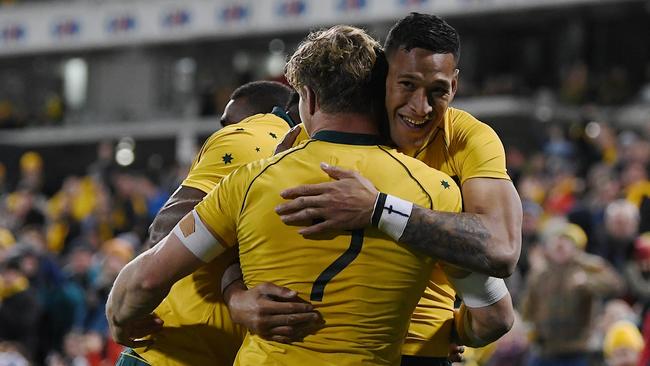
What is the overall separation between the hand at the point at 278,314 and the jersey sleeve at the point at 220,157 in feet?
2.00

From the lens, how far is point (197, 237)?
4.29 m

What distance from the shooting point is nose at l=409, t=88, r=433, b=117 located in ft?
14.3

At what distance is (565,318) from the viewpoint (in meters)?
9.90

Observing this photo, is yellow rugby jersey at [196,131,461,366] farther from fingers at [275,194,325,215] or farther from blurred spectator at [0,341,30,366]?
blurred spectator at [0,341,30,366]

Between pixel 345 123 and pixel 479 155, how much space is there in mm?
491

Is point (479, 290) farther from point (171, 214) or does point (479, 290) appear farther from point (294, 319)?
point (171, 214)

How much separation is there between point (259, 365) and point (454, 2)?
19962mm

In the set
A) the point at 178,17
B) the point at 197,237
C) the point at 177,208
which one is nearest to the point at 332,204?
the point at 197,237

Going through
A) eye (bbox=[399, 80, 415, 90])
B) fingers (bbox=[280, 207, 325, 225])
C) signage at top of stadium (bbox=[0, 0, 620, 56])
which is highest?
eye (bbox=[399, 80, 415, 90])

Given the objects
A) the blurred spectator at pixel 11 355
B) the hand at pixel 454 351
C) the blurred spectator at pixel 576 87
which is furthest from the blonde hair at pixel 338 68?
the blurred spectator at pixel 576 87

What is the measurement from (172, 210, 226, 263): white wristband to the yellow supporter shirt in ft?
1.61

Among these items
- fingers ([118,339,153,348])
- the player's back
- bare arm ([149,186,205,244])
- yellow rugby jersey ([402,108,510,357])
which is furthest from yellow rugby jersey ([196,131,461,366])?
fingers ([118,339,153,348])

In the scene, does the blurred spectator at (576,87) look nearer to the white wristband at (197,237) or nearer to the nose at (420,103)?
the nose at (420,103)

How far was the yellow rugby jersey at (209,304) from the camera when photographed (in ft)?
16.0
